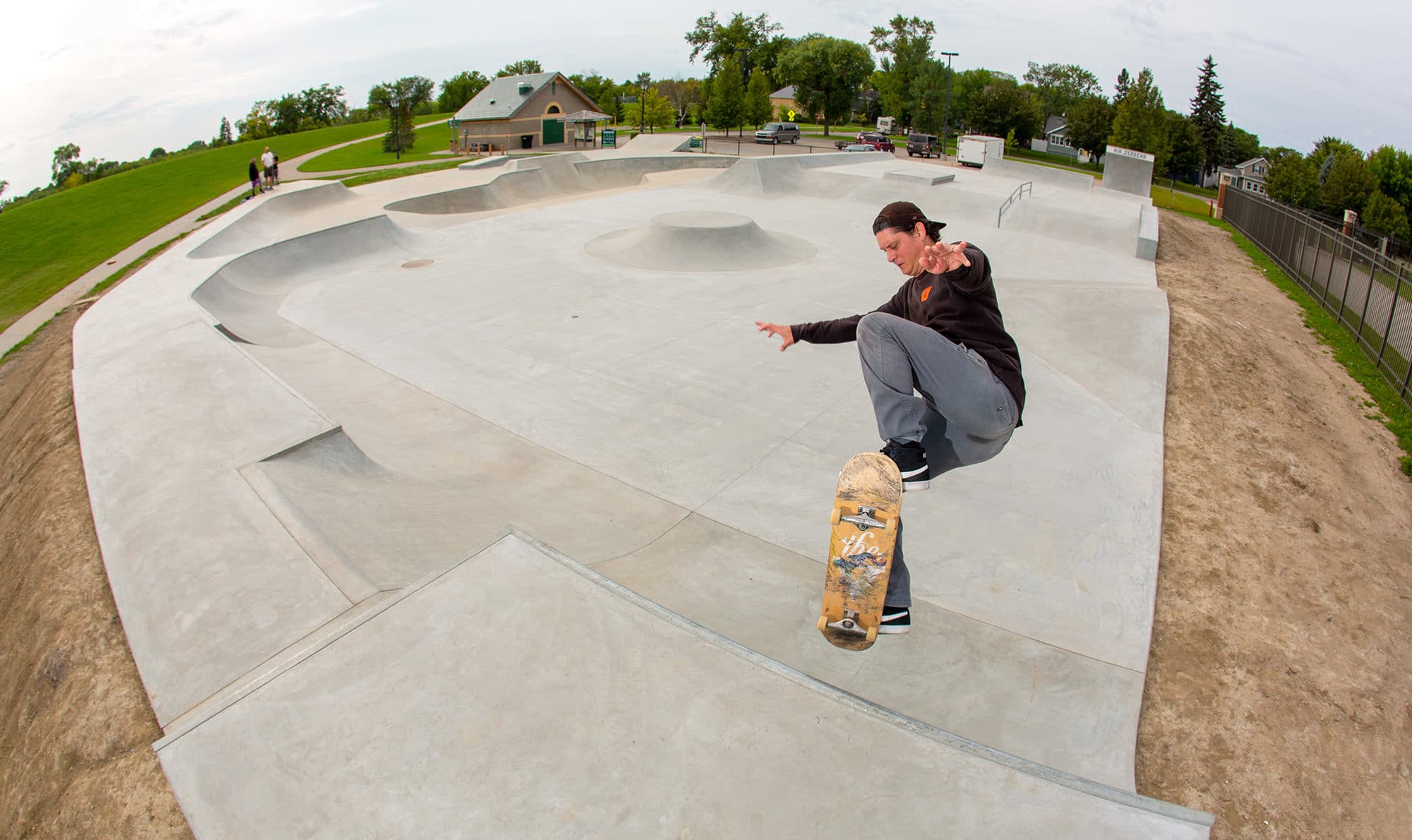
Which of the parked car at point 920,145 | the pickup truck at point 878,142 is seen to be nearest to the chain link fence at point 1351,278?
the parked car at point 920,145

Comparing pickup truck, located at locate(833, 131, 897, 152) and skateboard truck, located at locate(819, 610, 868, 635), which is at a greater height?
pickup truck, located at locate(833, 131, 897, 152)

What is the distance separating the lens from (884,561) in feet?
10.7

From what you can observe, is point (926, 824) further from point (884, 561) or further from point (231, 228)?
point (231, 228)

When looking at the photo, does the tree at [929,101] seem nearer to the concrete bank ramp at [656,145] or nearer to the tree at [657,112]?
the tree at [657,112]

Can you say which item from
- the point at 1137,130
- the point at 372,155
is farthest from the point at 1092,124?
the point at 372,155

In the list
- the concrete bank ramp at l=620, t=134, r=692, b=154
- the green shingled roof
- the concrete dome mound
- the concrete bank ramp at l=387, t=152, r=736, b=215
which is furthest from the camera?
the green shingled roof

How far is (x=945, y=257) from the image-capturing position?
317cm

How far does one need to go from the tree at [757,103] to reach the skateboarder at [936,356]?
63.1 m

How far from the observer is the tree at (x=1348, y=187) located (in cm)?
3288

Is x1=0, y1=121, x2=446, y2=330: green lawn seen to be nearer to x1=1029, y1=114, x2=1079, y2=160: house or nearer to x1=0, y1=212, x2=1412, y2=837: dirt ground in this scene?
x1=0, y1=212, x2=1412, y2=837: dirt ground

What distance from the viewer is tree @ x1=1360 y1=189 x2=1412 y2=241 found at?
2878 centimetres

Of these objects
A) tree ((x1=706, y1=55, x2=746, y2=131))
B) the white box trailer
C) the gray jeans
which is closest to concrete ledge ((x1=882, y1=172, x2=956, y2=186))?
the white box trailer

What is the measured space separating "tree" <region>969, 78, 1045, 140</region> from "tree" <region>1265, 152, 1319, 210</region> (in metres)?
32.3

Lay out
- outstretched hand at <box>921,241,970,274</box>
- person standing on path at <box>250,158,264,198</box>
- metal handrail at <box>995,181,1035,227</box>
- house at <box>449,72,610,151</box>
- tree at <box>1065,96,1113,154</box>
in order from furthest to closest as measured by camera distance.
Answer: tree at <box>1065,96,1113,154</box>
house at <box>449,72,610,151</box>
person standing on path at <box>250,158,264,198</box>
metal handrail at <box>995,181,1035,227</box>
outstretched hand at <box>921,241,970,274</box>
